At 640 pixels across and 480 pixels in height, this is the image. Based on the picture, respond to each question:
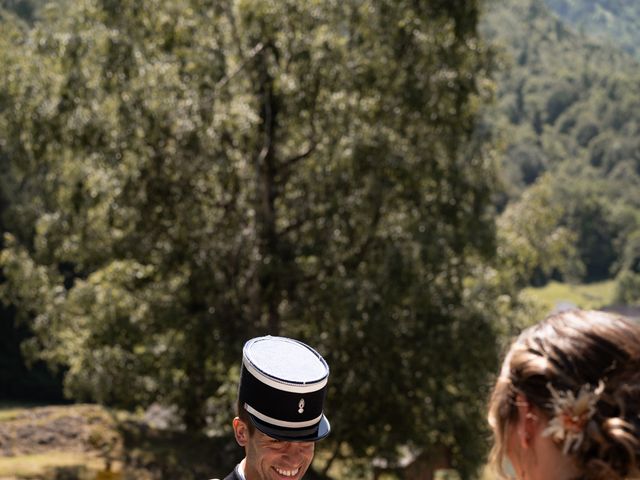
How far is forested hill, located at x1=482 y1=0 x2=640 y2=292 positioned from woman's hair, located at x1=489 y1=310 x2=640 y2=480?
97657 mm

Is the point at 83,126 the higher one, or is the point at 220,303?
the point at 83,126

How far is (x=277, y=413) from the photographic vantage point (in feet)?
10.4

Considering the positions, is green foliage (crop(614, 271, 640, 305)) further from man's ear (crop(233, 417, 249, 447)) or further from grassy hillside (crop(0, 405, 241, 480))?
man's ear (crop(233, 417, 249, 447))

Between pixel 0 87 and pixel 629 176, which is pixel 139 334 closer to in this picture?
pixel 0 87

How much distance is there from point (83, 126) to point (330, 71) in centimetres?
364

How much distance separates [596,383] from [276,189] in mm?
13048

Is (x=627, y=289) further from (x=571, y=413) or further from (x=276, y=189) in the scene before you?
(x=571, y=413)

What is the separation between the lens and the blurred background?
13.4m

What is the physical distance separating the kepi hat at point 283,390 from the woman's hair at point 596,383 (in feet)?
4.59

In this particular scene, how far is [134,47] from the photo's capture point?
44.0 feet

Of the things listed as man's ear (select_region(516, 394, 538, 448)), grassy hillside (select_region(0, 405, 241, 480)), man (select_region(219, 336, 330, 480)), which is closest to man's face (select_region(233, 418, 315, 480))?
man (select_region(219, 336, 330, 480))

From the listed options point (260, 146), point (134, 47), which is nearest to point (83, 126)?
point (134, 47)

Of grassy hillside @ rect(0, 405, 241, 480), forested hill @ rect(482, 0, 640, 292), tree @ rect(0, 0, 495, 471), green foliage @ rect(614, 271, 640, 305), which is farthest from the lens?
forested hill @ rect(482, 0, 640, 292)

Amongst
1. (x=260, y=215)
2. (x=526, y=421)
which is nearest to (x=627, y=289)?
(x=260, y=215)
